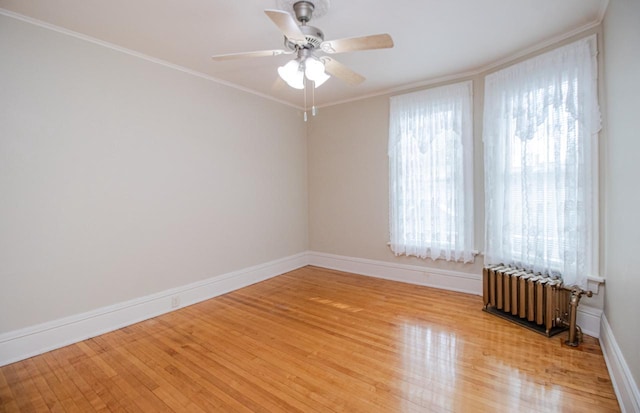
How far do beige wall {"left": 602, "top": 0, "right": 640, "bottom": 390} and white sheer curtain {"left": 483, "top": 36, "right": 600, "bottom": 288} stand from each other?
18 centimetres

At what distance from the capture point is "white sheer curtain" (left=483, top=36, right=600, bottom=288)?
260cm

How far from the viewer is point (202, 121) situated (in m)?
3.67

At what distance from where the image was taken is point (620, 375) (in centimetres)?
184

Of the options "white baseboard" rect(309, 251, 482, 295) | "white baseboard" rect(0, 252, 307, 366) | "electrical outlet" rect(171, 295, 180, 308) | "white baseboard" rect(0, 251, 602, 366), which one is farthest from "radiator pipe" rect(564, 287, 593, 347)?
"electrical outlet" rect(171, 295, 180, 308)

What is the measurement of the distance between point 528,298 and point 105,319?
4.12m

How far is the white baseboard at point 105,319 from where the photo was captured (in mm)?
2387

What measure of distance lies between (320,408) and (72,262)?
99.5 inches

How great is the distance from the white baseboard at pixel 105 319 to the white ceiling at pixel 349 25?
260cm

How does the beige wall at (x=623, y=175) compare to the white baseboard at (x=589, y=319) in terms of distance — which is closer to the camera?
the beige wall at (x=623, y=175)

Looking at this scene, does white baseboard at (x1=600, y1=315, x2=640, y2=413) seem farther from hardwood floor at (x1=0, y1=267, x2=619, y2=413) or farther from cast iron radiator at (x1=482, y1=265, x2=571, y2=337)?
cast iron radiator at (x1=482, y1=265, x2=571, y2=337)

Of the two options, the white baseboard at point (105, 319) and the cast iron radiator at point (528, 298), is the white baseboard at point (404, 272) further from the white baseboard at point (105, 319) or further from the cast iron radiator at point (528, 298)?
the white baseboard at point (105, 319)

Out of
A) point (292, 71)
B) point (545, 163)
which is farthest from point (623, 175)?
point (292, 71)

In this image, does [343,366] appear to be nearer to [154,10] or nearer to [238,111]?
[154,10]

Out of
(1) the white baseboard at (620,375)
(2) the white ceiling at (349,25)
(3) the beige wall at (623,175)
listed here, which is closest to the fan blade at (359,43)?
(2) the white ceiling at (349,25)
